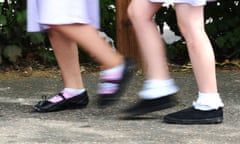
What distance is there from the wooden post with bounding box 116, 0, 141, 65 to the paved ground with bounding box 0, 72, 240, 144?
0.88 meters

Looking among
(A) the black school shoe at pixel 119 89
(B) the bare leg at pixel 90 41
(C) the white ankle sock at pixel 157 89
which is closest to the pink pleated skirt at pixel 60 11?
(B) the bare leg at pixel 90 41

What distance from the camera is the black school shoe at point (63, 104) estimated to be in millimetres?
4398

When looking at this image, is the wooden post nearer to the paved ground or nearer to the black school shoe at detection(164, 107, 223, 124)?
the paved ground

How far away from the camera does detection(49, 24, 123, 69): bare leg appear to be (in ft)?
13.1

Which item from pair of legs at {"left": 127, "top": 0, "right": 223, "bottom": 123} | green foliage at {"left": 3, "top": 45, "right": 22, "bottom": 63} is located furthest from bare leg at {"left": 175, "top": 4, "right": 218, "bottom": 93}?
green foliage at {"left": 3, "top": 45, "right": 22, "bottom": 63}

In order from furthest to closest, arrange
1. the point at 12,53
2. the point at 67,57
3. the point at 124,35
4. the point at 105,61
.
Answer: the point at 12,53 → the point at 124,35 → the point at 67,57 → the point at 105,61

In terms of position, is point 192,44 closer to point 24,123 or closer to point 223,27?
point 24,123

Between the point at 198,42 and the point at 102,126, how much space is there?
2.27ft

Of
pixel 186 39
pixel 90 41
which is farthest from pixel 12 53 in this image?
pixel 186 39

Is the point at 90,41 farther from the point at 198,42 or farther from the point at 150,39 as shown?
the point at 198,42

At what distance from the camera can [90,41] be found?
13.1 ft

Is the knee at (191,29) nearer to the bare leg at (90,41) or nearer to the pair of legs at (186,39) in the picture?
the pair of legs at (186,39)

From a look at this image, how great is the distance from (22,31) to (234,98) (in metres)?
2.11

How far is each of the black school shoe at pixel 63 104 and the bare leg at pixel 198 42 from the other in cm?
83
